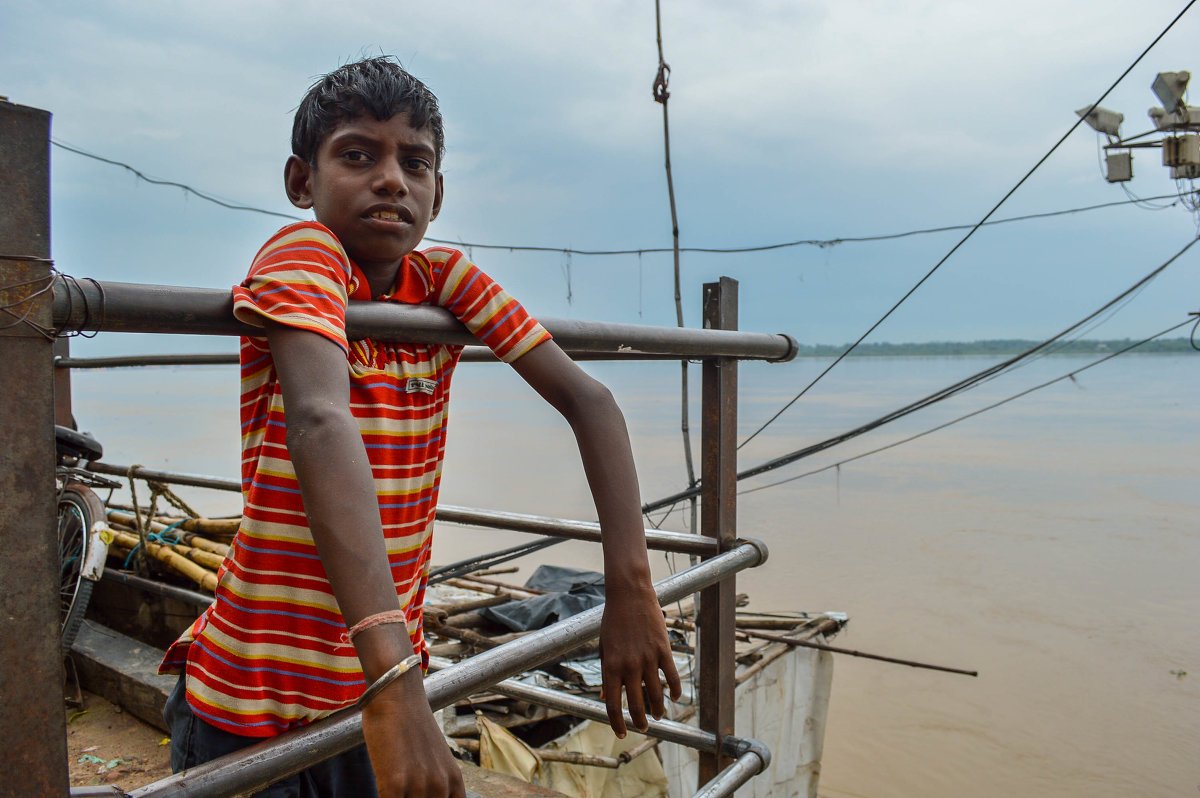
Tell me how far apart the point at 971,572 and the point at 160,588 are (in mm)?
12446

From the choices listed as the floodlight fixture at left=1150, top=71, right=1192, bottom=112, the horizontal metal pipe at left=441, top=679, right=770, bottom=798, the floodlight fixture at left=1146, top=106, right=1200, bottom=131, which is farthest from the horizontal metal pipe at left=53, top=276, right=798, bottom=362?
the floodlight fixture at left=1146, top=106, right=1200, bottom=131

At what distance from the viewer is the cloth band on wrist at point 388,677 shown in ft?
2.19

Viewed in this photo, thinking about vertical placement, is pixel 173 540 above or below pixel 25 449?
below

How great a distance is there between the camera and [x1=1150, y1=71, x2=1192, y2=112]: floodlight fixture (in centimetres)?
1256

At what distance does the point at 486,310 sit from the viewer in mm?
1000

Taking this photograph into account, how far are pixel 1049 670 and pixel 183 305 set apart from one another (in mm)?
10910

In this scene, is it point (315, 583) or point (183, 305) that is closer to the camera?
point (183, 305)

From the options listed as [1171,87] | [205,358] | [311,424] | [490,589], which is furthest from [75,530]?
[1171,87]

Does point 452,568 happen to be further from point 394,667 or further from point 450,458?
point 450,458

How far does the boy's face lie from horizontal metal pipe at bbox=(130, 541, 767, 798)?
19.0 inches

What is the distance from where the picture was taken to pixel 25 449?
0.61 m

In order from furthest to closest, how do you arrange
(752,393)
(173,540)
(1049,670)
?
(752,393) → (1049,670) → (173,540)

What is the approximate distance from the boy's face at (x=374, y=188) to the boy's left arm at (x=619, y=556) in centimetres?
24

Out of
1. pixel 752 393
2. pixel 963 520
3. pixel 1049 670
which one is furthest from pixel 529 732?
pixel 752 393
